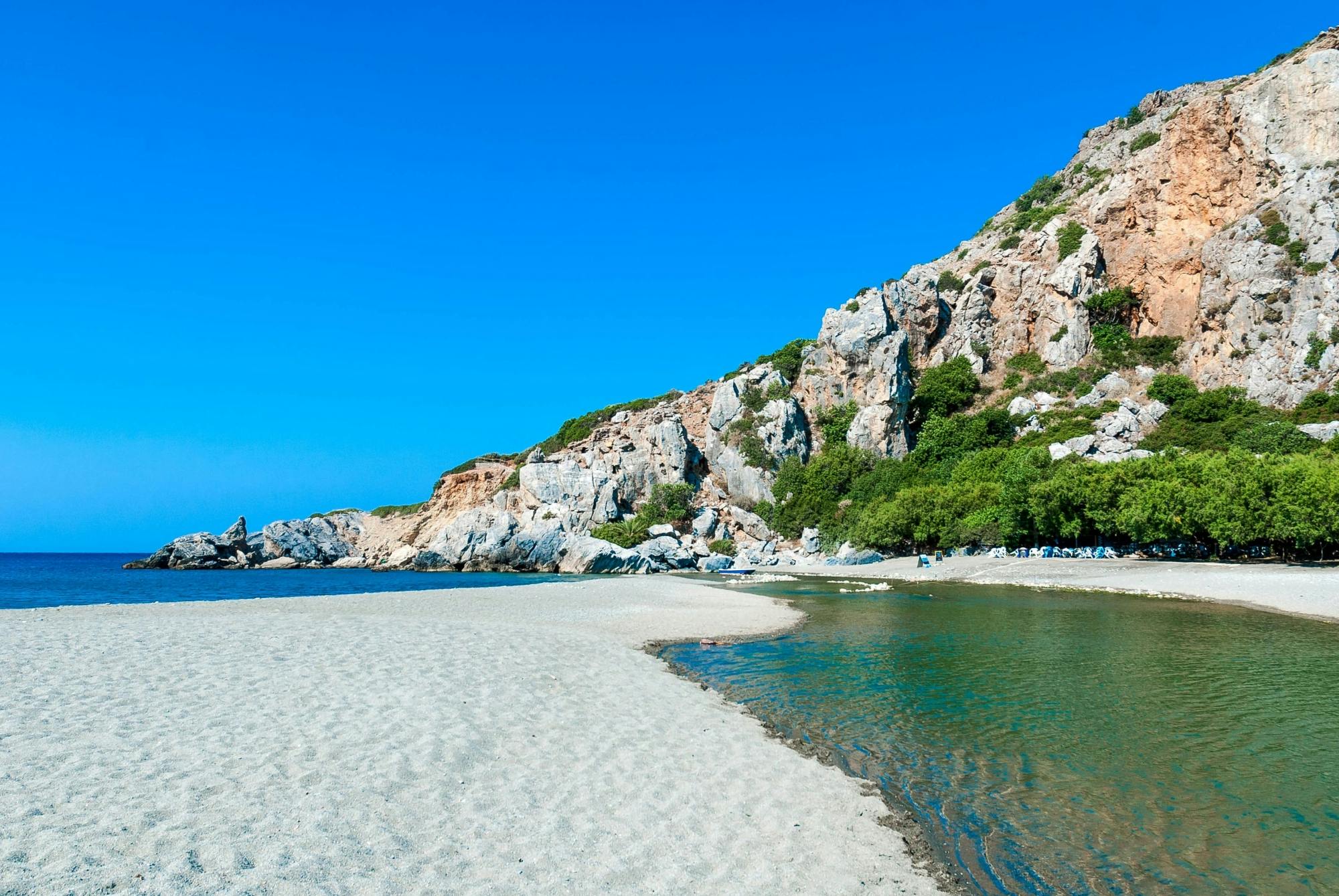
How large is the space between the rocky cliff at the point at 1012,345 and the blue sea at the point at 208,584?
32.8ft

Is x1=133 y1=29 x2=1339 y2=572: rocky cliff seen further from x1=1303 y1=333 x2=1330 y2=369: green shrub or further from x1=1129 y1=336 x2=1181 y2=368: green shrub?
x1=1129 y1=336 x2=1181 y2=368: green shrub

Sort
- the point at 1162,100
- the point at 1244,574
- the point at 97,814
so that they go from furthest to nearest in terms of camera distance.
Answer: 1. the point at 1162,100
2. the point at 1244,574
3. the point at 97,814

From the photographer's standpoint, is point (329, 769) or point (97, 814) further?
point (329, 769)

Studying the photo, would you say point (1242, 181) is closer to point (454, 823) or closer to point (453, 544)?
point (453, 544)

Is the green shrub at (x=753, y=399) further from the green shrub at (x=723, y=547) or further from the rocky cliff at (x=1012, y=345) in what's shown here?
the green shrub at (x=723, y=547)

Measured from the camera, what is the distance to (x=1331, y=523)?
130 feet

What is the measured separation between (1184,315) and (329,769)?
10043cm

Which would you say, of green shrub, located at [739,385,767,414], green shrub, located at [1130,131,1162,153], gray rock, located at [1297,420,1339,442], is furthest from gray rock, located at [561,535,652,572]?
green shrub, located at [1130,131,1162,153]

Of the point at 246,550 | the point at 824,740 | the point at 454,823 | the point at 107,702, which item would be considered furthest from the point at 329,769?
the point at 246,550

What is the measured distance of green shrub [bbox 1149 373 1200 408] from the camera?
247 feet

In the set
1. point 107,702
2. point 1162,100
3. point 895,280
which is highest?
point 1162,100

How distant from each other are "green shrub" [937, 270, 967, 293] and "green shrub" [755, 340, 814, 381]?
65.1ft

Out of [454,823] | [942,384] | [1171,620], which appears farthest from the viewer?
[942,384]

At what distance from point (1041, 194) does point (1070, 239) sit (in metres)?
36.6
